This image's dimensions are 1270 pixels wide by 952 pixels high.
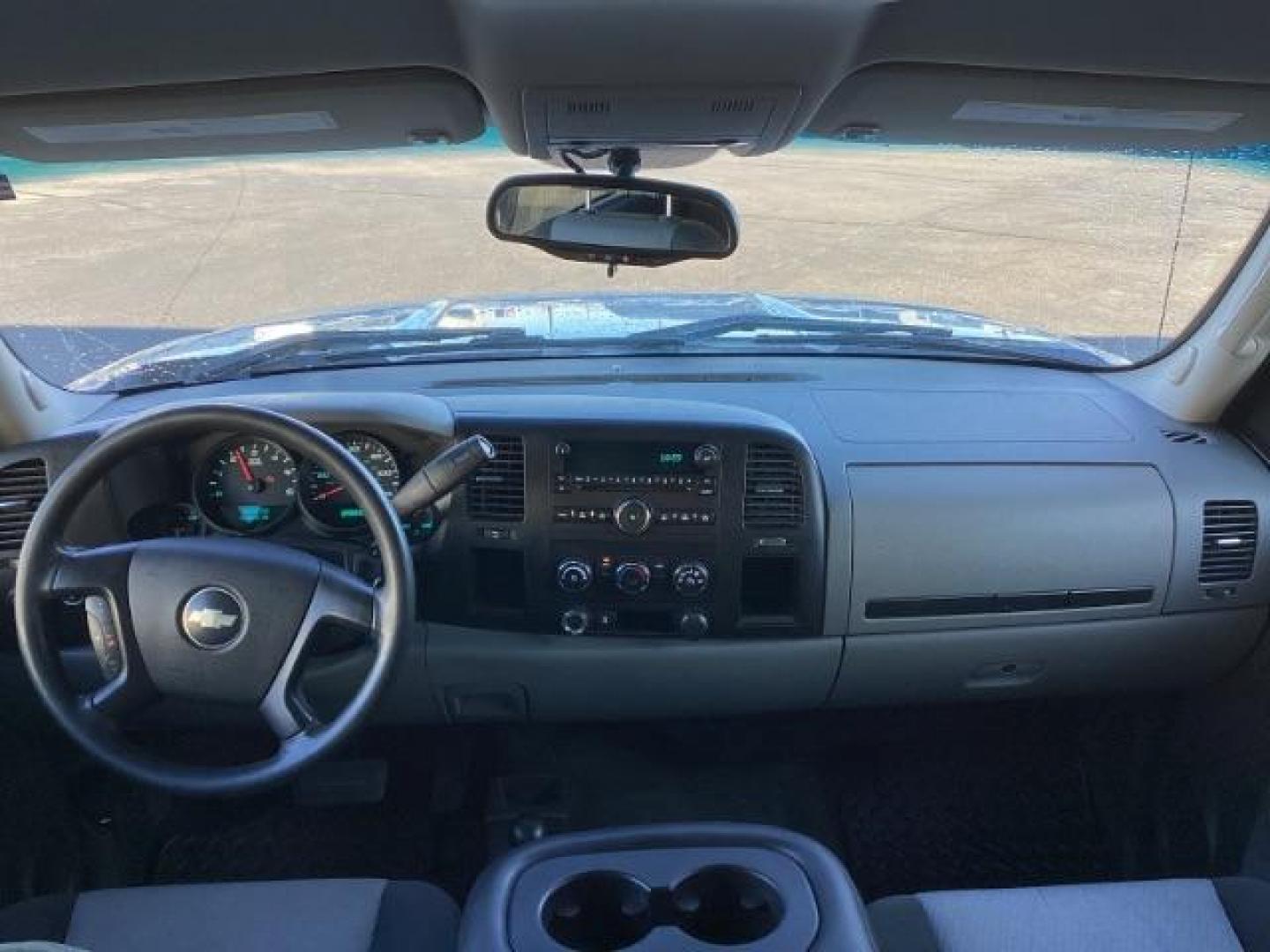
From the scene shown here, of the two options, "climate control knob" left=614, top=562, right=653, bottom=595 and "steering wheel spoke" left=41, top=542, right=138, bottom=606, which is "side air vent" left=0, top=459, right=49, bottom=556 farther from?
"climate control knob" left=614, top=562, right=653, bottom=595

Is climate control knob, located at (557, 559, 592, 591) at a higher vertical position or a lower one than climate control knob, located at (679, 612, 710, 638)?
higher

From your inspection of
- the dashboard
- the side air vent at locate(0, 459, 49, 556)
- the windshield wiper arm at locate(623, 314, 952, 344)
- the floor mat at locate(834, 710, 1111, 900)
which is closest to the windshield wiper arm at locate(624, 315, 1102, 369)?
the windshield wiper arm at locate(623, 314, 952, 344)

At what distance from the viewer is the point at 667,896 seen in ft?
7.49

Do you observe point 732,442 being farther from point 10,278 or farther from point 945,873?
point 10,278

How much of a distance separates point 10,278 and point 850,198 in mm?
2828

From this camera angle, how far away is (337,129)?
277 cm

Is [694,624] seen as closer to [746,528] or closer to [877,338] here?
[746,528]

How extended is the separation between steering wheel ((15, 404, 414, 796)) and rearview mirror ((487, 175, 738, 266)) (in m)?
0.99

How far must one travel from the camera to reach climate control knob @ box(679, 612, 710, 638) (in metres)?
3.27

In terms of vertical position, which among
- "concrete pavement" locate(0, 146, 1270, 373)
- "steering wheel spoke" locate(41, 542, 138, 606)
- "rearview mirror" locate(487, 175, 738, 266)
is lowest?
"steering wheel spoke" locate(41, 542, 138, 606)

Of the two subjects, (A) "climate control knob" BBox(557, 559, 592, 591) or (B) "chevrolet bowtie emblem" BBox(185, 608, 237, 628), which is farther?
(A) "climate control knob" BBox(557, 559, 592, 591)

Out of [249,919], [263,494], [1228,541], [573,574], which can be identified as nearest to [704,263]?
[573,574]

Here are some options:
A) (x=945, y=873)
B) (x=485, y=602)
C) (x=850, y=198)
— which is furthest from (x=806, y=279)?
(x=945, y=873)

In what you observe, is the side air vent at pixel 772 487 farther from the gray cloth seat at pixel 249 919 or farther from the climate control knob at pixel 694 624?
the gray cloth seat at pixel 249 919
